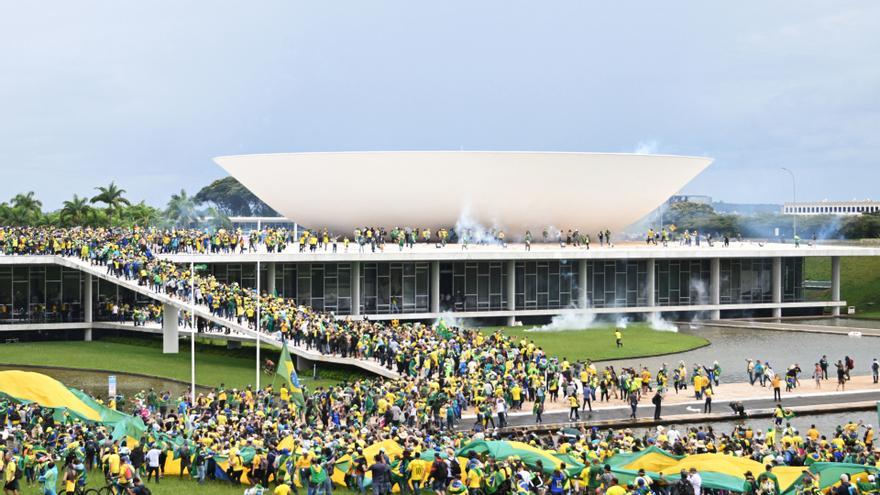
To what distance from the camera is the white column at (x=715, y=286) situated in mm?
55281

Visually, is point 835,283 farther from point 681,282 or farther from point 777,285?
point 681,282

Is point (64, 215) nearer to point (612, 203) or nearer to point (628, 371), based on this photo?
point (612, 203)

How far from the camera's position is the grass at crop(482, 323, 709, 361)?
3997 centimetres

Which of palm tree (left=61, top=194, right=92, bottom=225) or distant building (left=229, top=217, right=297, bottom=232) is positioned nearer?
palm tree (left=61, top=194, right=92, bottom=225)

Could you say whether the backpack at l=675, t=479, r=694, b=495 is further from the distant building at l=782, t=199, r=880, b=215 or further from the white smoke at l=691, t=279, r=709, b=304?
the distant building at l=782, t=199, r=880, b=215

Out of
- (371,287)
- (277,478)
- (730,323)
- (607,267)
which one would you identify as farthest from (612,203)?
(277,478)

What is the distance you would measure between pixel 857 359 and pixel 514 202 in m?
20.2

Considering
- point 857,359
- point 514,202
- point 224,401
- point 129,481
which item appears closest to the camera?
point 129,481

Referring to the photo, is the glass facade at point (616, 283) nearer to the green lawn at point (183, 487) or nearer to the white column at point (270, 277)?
the white column at point (270, 277)

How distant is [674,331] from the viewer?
157ft

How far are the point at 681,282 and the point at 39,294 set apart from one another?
28.4 meters

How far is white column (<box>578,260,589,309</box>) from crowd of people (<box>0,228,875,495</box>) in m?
16.3

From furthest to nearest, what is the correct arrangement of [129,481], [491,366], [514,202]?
[514,202]
[491,366]
[129,481]

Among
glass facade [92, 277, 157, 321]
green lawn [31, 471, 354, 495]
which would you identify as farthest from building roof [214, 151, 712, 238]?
green lawn [31, 471, 354, 495]
